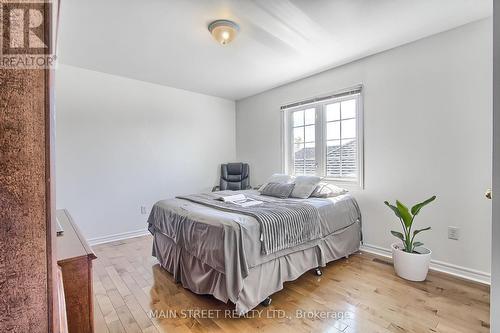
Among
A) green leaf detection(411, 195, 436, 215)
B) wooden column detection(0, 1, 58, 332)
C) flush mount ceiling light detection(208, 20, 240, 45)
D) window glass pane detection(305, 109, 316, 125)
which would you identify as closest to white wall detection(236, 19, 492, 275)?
green leaf detection(411, 195, 436, 215)

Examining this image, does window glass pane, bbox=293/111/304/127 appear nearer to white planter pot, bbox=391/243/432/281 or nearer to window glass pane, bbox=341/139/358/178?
window glass pane, bbox=341/139/358/178

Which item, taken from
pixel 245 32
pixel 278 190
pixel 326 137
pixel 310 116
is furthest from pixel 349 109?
pixel 245 32

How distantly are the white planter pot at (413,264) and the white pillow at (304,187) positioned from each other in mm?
1111

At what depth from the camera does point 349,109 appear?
3271 millimetres

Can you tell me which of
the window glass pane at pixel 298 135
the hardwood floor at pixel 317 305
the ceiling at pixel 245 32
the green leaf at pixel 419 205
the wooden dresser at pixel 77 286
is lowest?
the hardwood floor at pixel 317 305

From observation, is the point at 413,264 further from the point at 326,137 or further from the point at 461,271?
the point at 326,137

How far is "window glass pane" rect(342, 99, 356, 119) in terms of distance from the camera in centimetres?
323

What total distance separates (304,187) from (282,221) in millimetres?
1105

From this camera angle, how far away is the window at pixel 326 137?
10.5 feet

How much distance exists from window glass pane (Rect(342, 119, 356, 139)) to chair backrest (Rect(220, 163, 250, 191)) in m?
1.99

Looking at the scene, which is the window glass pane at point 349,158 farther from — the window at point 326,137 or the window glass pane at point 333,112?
the window glass pane at point 333,112

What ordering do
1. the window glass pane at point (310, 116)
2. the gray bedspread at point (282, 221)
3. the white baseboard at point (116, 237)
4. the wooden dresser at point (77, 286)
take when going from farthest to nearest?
the window glass pane at point (310, 116) → the white baseboard at point (116, 237) → the gray bedspread at point (282, 221) → the wooden dresser at point (77, 286)

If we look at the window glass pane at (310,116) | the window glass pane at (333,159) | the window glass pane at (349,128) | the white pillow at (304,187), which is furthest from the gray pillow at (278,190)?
the window glass pane at (310,116)

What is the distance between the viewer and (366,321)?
1.74 metres
